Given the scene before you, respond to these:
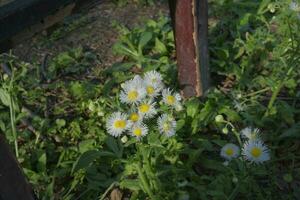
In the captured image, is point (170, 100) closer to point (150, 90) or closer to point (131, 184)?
point (150, 90)

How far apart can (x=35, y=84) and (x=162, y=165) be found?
3.32 feet

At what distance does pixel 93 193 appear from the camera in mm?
1903

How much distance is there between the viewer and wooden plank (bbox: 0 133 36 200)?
139 cm

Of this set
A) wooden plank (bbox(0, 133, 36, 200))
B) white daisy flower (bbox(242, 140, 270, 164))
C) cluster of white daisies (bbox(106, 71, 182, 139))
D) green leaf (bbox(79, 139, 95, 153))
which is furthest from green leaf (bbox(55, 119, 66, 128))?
white daisy flower (bbox(242, 140, 270, 164))

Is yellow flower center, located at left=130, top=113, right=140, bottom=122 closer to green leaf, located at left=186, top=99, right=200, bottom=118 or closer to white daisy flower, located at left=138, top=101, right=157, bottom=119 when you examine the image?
white daisy flower, located at left=138, top=101, right=157, bottom=119

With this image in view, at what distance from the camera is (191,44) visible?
2.10 metres

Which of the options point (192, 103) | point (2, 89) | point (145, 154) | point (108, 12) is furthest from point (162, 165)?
point (108, 12)

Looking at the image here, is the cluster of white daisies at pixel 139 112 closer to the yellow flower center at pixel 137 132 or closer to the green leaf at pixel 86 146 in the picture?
the yellow flower center at pixel 137 132

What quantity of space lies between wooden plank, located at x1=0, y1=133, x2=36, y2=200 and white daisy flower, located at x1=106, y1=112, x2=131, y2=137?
0.40 m

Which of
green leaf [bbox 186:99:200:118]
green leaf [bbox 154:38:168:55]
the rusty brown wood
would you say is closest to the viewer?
the rusty brown wood

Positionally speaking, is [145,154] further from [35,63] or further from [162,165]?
[35,63]

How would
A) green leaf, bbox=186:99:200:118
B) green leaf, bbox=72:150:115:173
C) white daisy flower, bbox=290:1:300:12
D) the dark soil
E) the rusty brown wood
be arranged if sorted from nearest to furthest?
green leaf, bbox=72:150:115:173, the rusty brown wood, green leaf, bbox=186:99:200:118, white daisy flower, bbox=290:1:300:12, the dark soil

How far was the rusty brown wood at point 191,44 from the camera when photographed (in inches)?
78.9

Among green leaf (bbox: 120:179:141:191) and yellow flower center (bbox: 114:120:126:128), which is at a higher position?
yellow flower center (bbox: 114:120:126:128)
